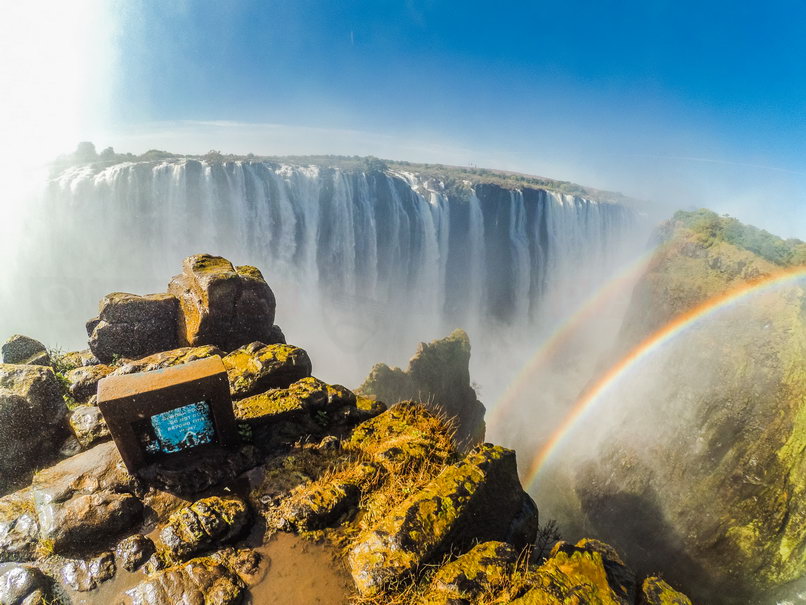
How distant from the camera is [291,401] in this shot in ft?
19.5

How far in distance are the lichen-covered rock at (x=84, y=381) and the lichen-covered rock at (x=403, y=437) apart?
553cm

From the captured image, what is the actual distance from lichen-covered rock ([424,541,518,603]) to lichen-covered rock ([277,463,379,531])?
1503 mm

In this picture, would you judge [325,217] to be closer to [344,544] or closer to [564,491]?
[564,491]

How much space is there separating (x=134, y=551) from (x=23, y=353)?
7.28 m

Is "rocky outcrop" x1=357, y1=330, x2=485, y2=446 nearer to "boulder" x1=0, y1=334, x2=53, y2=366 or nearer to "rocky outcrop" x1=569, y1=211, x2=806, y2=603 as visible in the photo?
"rocky outcrop" x1=569, y1=211, x2=806, y2=603

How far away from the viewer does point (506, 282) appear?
4969cm

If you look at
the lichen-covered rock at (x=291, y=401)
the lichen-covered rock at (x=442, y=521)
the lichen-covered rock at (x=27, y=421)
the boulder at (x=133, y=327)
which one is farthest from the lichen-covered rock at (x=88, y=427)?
the lichen-covered rock at (x=442, y=521)

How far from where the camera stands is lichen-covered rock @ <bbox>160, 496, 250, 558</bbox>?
390cm

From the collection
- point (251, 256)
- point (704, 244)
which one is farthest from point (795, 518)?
point (251, 256)

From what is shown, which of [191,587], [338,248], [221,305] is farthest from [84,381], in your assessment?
[338,248]

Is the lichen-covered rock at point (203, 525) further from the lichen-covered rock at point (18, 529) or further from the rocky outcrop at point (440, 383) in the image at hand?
the rocky outcrop at point (440, 383)

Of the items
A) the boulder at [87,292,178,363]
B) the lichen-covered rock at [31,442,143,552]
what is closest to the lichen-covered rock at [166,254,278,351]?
the boulder at [87,292,178,363]

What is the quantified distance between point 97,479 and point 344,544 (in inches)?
141

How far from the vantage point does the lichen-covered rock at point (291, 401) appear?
5.71 metres
